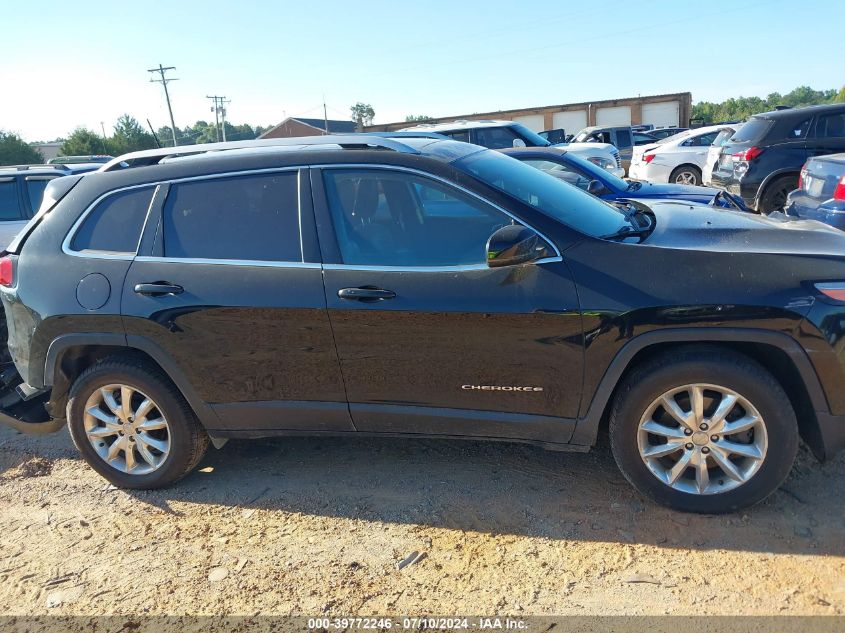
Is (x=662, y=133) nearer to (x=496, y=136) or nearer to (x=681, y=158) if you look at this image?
(x=681, y=158)

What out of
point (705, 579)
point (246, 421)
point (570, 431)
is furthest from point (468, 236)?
point (705, 579)

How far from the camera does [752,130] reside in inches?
398

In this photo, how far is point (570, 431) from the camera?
315 cm

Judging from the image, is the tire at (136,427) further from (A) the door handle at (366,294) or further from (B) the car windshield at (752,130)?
(B) the car windshield at (752,130)

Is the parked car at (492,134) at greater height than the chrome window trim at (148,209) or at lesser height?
greater

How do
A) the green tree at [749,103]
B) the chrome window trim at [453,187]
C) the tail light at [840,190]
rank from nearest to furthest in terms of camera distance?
the chrome window trim at [453,187] → the tail light at [840,190] → the green tree at [749,103]

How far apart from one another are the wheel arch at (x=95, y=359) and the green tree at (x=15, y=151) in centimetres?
4275

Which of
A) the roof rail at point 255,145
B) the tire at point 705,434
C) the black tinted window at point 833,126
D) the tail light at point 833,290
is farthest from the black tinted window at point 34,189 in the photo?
the black tinted window at point 833,126

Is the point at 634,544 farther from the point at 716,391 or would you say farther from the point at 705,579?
the point at 716,391

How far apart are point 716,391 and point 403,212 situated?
171cm

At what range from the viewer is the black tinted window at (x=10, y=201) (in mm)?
8141

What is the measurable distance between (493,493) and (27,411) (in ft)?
9.79

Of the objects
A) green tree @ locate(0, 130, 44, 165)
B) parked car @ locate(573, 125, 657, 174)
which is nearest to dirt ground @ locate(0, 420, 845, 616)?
parked car @ locate(573, 125, 657, 174)

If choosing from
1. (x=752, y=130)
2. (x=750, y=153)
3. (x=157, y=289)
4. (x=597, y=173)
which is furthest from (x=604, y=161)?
(x=157, y=289)
